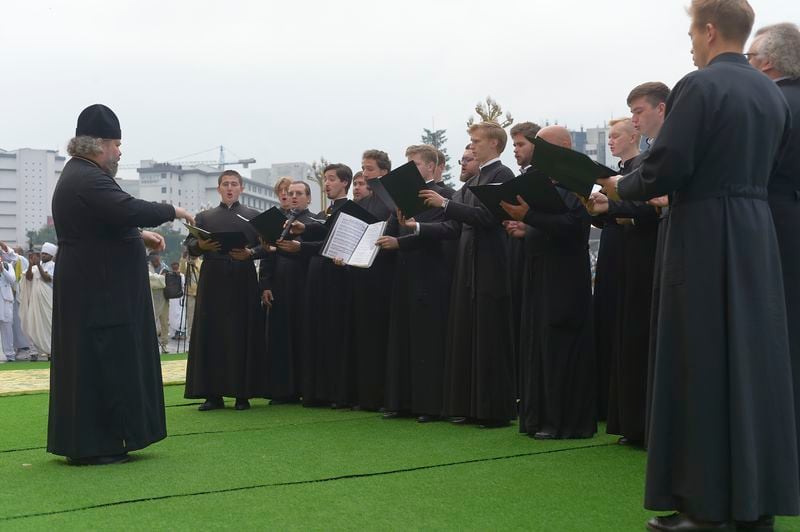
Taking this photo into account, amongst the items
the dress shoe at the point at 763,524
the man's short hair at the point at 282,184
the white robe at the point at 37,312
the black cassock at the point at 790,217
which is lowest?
the dress shoe at the point at 763,524

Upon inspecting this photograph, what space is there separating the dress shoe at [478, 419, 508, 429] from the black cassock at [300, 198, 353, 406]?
1.96 m

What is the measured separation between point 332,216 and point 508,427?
3.12 metres

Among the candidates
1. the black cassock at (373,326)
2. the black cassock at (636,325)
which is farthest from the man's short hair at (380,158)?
the black cassock at (636,325)

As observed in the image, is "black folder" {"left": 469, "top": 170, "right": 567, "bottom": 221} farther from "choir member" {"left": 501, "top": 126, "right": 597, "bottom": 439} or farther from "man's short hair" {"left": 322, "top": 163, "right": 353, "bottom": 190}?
"man's short hair" {"left": 322, "top": 163, "right": 353, "bottom": 190}

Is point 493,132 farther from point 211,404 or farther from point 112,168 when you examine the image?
point 211,404

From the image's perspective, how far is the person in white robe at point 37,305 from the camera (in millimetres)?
18641

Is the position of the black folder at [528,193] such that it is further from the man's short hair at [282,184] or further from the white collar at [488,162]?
the man's short hair at [282,184]

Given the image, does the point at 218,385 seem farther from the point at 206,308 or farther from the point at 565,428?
the point at 565,428

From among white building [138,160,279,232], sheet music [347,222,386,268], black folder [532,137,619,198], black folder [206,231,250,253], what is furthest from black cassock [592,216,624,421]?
white building [138,160,279,232]

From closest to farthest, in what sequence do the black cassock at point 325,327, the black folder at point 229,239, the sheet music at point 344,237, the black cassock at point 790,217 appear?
the black cassock at point 790,217, the black folder at point 229,239, the sheet music at point 344,237, the black cassock at point 325,327

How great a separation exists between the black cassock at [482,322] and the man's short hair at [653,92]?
1.59 metres

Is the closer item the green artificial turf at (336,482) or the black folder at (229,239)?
the green artificial turf at (336,482)

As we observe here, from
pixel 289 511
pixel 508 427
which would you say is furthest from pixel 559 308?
pixel 289 511

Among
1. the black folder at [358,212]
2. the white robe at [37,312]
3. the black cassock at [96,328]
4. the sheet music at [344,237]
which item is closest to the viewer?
the black cassock at [96,328]
